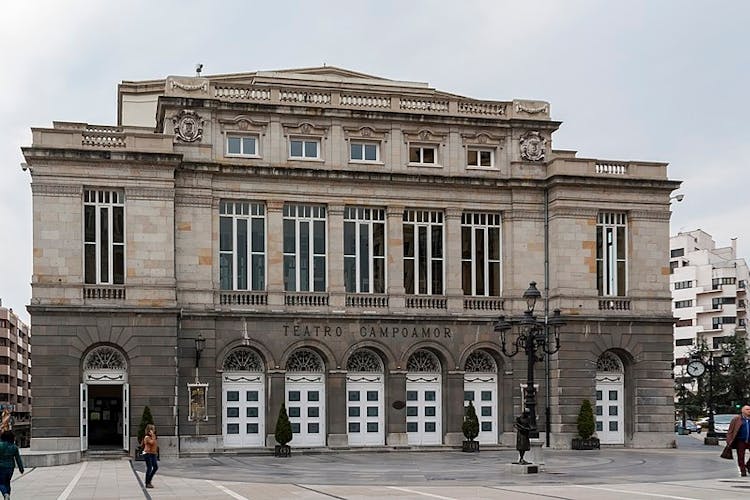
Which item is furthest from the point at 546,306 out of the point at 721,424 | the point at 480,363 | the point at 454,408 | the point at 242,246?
the point at 721,424

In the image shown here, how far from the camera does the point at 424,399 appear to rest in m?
49.4

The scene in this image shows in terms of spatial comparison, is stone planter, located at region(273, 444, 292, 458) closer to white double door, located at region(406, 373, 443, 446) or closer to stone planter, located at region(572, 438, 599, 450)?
white double door, located at region(406, 373, 443, 446)

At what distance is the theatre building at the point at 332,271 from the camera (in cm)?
4491

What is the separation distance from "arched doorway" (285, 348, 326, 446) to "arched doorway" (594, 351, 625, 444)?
11.7 meters

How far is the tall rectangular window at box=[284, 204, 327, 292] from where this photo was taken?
1901 inches

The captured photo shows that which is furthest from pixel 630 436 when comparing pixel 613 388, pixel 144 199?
pixel 144 199

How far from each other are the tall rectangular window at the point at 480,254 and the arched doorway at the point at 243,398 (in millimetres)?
9486

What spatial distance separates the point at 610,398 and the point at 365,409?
1053 cm

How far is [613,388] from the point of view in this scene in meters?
50.7

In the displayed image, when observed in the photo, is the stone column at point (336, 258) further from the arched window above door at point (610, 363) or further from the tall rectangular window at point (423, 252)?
the arched window above door at point (610, 363)

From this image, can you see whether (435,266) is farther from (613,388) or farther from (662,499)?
(662,499)

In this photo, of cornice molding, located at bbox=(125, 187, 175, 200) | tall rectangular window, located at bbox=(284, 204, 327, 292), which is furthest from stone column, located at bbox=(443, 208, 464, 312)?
cornice molding, located at bbox=(125, 187, 175, 200)

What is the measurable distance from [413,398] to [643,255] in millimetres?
11485

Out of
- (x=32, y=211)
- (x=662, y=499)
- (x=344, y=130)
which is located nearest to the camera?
(x=662, y=499)
